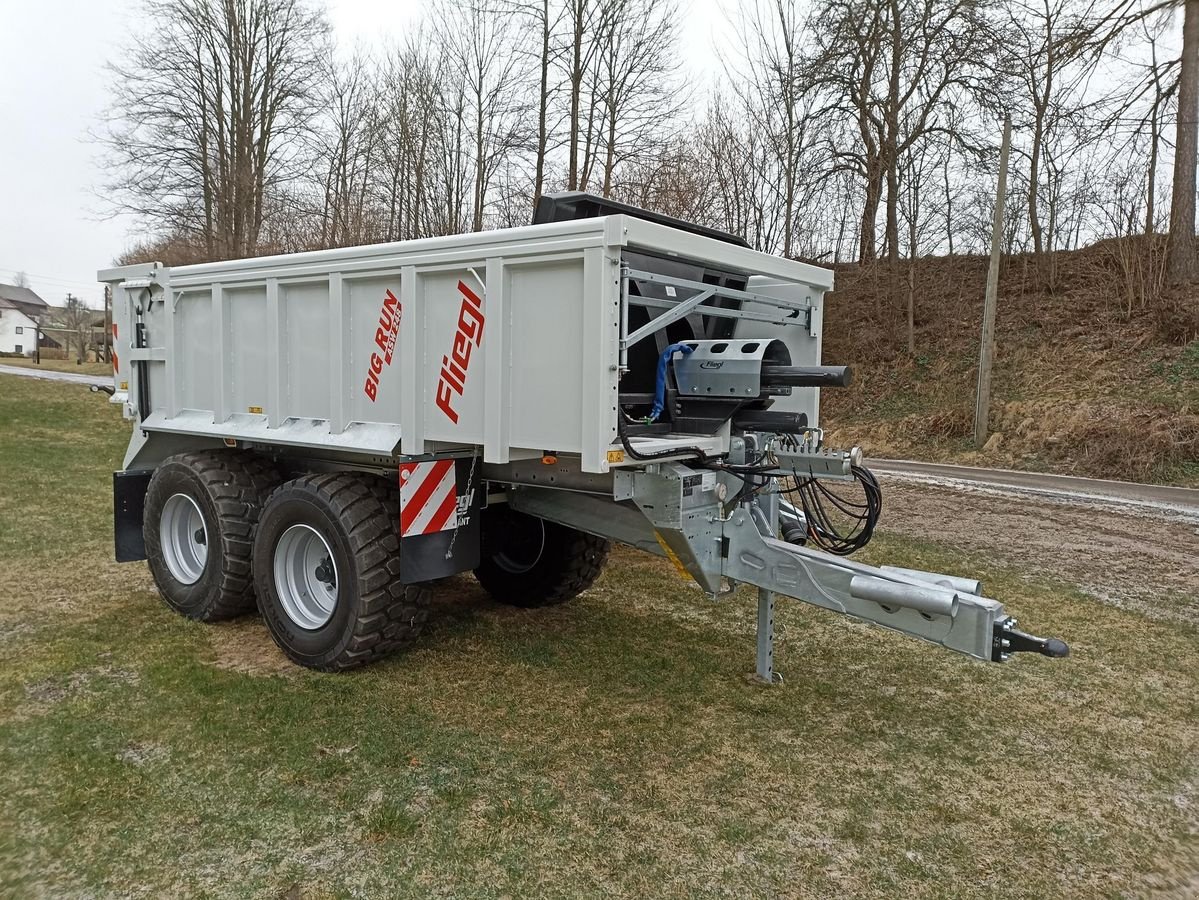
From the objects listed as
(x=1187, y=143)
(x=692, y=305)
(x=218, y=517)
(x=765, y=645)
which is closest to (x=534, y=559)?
(x=765, y=645)

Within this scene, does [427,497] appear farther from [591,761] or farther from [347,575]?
[591,761]

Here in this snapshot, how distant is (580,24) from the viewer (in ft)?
59.1

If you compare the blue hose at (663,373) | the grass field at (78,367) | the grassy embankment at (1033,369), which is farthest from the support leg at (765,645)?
the grass field at (78,367)

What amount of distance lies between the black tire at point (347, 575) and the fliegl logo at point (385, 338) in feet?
1.88

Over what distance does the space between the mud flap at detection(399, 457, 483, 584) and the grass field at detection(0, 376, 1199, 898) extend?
0.68 meters

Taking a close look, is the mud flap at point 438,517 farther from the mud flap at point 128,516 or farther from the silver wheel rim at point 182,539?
the mud flap at point 128,516

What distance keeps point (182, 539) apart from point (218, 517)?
2.52 ft

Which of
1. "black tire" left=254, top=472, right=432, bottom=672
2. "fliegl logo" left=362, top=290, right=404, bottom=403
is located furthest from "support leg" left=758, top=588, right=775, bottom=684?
"fliegl logo" left=362, top=290, right=404, bottom=403

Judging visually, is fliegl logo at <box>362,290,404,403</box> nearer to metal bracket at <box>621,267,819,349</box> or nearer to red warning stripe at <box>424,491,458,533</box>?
red warning stripe at <box>424,491,458,533</box>

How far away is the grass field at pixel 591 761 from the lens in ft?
9.61

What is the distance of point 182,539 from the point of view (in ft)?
18.9

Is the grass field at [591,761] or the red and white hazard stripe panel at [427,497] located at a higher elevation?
the red and white hazard stripe panel at [427,497]

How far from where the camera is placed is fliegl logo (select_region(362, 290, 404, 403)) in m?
4.27

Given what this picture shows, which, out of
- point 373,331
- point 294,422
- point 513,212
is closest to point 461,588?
point 294,422
